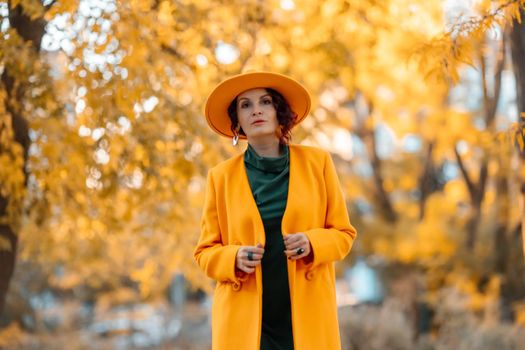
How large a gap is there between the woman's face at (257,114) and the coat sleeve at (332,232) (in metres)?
0.27

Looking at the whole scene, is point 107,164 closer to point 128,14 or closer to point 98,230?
point 128,14

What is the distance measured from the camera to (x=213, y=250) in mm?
2824

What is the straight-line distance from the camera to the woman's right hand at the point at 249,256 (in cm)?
264

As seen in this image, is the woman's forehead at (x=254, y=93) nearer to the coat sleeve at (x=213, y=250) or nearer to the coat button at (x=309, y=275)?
the coat sleeve at (x=213, y=250)

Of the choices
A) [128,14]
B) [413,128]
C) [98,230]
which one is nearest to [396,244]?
[413,128]

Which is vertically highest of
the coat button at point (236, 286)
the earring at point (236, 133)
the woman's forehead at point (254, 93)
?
the woman's forehead at point (254, 93)

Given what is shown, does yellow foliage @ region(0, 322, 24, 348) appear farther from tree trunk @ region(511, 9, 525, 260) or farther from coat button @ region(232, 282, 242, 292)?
coat button @ region(232, 282, 242, 292)

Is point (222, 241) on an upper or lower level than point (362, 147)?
lower

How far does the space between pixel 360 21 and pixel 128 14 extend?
92.8 inches

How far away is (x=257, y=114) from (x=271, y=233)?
1.56 ft

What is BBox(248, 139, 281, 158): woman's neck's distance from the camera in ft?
9.76

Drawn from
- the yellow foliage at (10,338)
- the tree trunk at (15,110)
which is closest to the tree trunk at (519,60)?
the tree trunk at (15,110)

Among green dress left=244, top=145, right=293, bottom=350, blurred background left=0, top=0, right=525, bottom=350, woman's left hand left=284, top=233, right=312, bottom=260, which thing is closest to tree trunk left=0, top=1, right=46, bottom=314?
blurred background left=0, top=0, right=525, bottom=350

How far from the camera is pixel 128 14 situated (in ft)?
15.5
